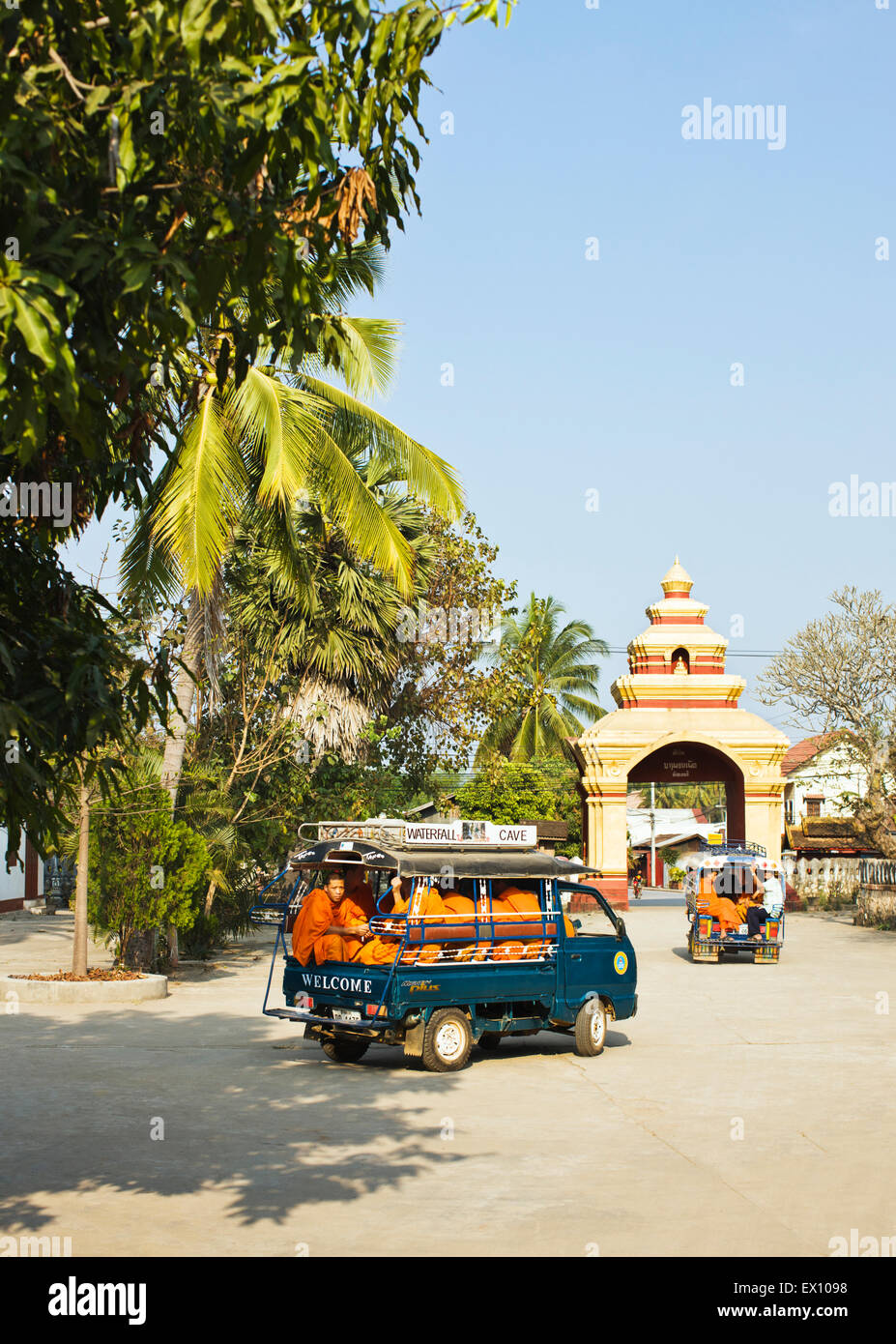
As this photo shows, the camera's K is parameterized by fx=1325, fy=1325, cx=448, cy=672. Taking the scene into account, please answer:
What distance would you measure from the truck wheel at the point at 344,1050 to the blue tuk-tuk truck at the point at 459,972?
11 millimetres

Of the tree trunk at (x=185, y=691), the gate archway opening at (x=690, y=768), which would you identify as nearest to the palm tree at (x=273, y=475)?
the tree trunk at (x=185, y=691)

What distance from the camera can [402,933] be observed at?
1312 centimetres

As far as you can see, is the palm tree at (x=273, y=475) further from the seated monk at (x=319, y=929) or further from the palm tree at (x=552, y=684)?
the palm tree at (x=552, y=684)

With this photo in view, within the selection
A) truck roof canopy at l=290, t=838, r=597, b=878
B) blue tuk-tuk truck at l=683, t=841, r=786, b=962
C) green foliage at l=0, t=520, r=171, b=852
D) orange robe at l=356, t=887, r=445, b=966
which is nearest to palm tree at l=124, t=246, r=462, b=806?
truck roof canopy at l=290, t=838, r=597, b=878

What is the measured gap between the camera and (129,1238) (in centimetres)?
724

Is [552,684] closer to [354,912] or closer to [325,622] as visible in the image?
[325,622]

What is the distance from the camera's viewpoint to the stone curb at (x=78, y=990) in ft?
59.2

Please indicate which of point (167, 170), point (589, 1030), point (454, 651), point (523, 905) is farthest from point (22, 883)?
point (167, 170)

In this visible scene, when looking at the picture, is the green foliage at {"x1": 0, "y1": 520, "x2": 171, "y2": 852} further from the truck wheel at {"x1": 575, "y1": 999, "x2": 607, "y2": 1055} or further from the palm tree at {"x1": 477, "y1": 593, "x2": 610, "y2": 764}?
the palm tree at {"x1": 477, "y1": 593, "x2": 610, "y2": 764}

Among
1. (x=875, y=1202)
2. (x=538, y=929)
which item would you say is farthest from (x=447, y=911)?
(x=875, y=1202)

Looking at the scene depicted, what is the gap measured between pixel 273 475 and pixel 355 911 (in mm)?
5909

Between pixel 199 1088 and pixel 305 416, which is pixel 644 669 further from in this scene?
pixel 199 1088

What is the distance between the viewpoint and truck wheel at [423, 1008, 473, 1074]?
1312 cm

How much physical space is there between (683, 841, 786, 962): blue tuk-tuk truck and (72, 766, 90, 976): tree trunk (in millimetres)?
11719
